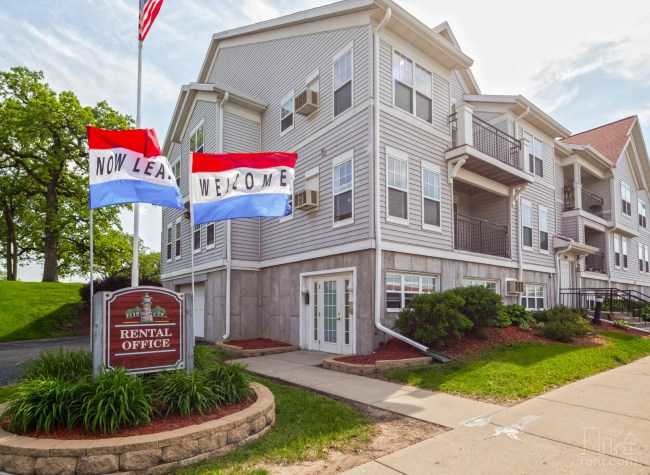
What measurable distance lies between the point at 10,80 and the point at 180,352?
89.7 ft

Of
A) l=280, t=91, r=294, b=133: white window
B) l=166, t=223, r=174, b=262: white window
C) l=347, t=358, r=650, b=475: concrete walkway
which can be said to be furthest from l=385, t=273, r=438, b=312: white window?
l=166, t=223, r=174, b=262: white window

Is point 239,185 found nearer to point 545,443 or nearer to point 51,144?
point 545,443

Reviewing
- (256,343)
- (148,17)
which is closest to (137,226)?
(148,17)

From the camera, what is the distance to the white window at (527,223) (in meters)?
16.3

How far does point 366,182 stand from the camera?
1089 cm

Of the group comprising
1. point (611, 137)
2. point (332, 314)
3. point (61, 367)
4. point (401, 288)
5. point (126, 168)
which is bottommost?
point (61, 367)

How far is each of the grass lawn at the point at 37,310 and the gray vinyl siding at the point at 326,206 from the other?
10379mm

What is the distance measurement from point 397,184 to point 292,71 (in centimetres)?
591

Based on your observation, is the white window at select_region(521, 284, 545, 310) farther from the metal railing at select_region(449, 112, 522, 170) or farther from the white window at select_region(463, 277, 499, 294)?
the metal railing at select_region(449, 112, 522, 170)

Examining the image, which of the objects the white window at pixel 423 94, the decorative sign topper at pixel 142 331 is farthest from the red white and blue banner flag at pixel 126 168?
the white window at pixel 423 94

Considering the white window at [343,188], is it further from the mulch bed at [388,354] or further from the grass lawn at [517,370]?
the grass lawn at [517,370]

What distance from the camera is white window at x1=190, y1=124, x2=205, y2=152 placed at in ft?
56.1

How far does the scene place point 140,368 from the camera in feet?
18.4

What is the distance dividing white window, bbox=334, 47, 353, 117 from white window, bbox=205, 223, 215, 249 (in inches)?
256
